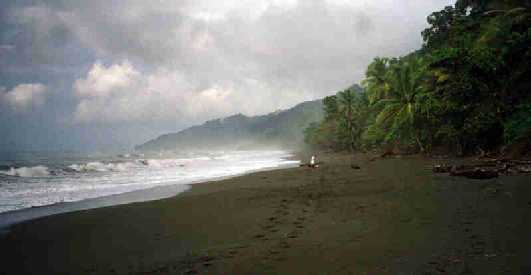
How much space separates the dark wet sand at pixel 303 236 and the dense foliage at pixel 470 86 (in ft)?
30.2

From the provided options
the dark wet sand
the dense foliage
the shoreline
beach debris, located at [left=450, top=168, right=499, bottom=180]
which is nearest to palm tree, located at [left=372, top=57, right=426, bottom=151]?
the dense foliage

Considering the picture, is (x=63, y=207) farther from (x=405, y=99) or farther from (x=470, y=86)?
(x=405, y=99)

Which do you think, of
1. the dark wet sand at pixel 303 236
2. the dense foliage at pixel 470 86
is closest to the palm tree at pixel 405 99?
the dense foliage at pixel 470 86

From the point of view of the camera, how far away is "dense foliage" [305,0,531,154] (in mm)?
15203

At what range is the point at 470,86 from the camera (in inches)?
643

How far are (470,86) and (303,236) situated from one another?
624 inches

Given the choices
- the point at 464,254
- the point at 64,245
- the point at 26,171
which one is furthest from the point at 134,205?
the point at 26,171

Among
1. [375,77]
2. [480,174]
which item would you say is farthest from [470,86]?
[375,77]

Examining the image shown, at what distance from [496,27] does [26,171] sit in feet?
104

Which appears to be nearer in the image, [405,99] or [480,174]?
[480,174]

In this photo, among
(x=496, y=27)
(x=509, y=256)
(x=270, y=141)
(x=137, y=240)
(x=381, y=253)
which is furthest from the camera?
(x=270, y=141)

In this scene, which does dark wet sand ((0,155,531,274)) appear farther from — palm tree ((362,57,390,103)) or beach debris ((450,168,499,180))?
palm tree ((362,57,390,103))

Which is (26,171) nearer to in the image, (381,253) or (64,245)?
(64,245)

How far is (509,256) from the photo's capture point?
3.60 m
